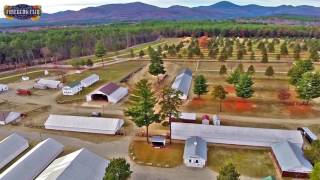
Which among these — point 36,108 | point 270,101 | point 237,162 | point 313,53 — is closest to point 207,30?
point 313,53

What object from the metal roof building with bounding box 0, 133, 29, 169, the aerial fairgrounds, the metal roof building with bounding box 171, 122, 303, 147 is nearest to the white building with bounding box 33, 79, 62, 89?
the aerial fairgrounds

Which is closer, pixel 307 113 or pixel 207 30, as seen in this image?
pixel 307 113

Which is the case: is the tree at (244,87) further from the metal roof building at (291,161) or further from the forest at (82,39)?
the forest at (82,39)

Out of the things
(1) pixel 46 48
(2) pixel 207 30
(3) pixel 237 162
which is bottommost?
→ (3) pixel 237 162

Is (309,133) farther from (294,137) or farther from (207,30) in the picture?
(207,30)

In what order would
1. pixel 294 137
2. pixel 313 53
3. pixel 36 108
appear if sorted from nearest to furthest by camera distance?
pixel 294 137, pixel 36 108, pixel 313 53

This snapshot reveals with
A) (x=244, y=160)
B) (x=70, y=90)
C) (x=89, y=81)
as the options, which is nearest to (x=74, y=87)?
(x=70, y=90)

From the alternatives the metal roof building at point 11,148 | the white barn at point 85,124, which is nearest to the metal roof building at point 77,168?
the metal roof building at point 11,148

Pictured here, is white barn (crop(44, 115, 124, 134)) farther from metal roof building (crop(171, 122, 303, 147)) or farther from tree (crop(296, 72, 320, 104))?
tree (crop(296, 72, 320, 104))
